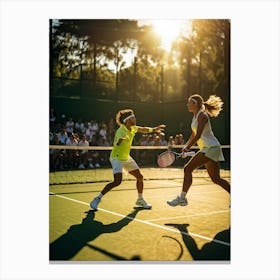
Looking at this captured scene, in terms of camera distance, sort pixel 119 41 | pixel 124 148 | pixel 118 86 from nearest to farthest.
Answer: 1. pixel 124 148
2. pixel 119 41
3. pixel 118 86

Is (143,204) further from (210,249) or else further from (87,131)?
(87,131)

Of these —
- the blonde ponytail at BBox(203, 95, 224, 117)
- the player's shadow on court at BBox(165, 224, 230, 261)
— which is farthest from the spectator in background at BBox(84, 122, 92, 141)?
the player's shadow on court at BBox(165, 224, 230, 261)

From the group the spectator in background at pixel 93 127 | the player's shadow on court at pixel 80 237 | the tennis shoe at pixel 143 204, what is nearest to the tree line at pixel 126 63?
the spectator in background at pixel 93 127

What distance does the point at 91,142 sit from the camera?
518 inches

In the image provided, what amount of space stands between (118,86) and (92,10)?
1016 centimetres

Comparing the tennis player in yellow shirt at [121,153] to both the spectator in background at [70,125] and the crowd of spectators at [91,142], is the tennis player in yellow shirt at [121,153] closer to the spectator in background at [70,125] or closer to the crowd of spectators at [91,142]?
the crowd of spectators at [91,142]

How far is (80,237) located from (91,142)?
866 centimetres

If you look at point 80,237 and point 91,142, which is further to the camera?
point 91,142

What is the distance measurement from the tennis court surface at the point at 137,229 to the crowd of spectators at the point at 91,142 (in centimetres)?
452

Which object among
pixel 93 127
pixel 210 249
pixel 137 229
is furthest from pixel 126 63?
pixel 210 249

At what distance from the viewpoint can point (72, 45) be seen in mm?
10281
